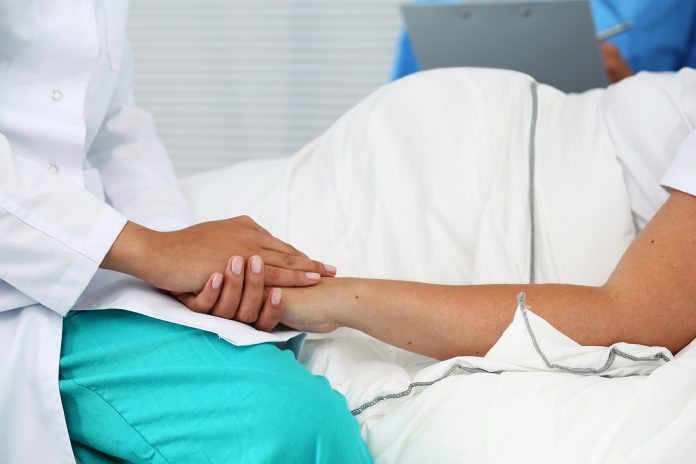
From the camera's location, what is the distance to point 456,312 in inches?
46.1

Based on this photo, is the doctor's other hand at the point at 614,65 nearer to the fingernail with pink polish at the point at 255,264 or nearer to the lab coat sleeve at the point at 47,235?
the fingernail with pink polish at the point at 255,264

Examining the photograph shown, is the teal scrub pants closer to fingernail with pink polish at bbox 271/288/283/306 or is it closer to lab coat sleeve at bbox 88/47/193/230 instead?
fingernail with pink polish at bbox 271/288/283/306

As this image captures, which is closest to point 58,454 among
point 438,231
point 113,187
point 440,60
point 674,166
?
point 113,187

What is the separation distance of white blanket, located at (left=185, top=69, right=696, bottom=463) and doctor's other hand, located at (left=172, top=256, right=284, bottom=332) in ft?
0.39

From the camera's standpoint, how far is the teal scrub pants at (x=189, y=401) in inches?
39.8

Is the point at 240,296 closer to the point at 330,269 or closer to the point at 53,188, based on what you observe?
the point at 330,269

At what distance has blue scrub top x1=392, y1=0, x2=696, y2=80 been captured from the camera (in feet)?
8.02

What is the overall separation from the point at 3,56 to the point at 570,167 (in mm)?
822

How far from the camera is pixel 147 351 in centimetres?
110

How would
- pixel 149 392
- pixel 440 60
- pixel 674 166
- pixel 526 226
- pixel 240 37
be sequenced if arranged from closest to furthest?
pixel 149 392
pixel 674 166
pixel 526 226
pixel 440 60
pixel 240 37

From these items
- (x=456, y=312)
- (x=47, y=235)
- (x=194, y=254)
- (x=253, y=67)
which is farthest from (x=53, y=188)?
(x=253, y=67)

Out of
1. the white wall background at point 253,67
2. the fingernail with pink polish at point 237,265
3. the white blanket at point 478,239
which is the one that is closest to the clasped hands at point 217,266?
the fingernail with pink polish at point 237,265

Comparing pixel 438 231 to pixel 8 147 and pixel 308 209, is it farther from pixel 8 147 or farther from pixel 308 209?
pixel 8 147

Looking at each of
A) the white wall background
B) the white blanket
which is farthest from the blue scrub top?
the white blanket
